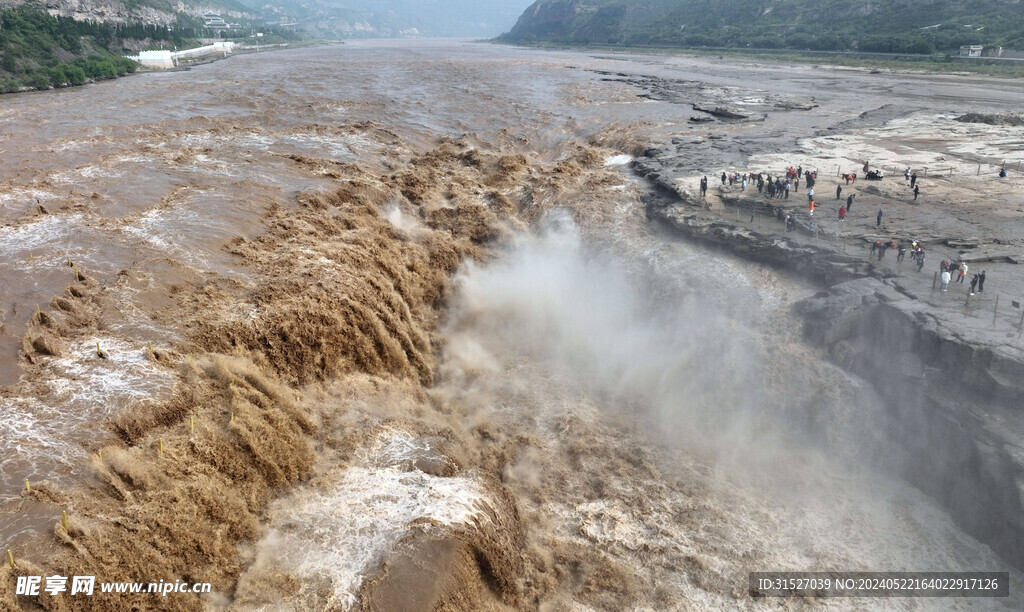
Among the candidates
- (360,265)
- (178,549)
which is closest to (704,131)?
(360,265)

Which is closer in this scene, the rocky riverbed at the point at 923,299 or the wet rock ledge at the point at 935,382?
the wet rock ledge at the point at 935,382

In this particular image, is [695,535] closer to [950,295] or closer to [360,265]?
[950,295]

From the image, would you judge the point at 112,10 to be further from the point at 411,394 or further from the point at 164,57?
the point at 411,394

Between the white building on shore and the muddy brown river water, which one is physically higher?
the white building on shore

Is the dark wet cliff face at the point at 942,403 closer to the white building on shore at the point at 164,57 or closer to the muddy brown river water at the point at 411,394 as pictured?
the muddy brown river water at the point at 411,394

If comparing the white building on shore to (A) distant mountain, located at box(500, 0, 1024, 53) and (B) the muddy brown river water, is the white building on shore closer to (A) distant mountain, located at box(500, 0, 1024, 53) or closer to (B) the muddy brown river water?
(B) the muddy brown river water

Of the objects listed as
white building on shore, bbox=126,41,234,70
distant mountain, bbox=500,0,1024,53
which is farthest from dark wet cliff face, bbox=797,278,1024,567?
distant mountain, bbox=500,0,1024,53

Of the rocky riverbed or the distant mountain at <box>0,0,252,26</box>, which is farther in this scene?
the distant mountain at <box>0,0,252,26</box>

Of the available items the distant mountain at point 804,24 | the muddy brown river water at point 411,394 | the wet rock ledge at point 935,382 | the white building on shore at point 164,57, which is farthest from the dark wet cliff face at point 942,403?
the distant mountain at point 804,24
